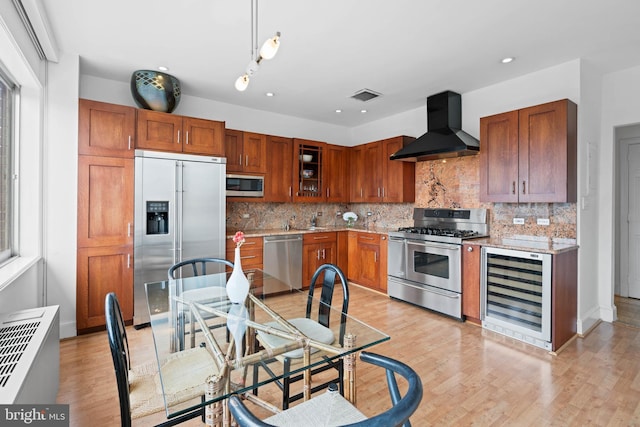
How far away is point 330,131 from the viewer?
5793mm

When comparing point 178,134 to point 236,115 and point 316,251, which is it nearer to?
point 236,115

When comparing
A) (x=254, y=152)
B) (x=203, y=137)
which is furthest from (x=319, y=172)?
(x=203, y=137)

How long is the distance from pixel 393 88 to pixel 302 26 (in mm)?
1752

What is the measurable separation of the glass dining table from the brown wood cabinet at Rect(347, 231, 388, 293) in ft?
8.09

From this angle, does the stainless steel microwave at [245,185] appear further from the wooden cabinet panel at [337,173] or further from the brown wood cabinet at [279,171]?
the wooden cabinet panel at [337,173]

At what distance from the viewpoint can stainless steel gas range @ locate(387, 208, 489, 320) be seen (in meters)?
3.56

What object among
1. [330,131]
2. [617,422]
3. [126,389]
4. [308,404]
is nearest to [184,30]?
[126,389]

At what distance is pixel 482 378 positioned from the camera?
2365mm

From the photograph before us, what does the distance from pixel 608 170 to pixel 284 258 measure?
407 centimetres

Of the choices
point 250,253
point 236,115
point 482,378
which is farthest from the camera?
point 236,115

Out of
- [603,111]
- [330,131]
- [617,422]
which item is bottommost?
[617,422]

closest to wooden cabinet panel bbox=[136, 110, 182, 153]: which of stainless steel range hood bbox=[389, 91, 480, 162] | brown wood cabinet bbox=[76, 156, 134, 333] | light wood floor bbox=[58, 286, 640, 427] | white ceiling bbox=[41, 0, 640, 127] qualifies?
brown wood cabinet bbox=[76, 156, 134, 333]

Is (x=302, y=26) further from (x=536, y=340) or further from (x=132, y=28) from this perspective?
(x=536, y=340)

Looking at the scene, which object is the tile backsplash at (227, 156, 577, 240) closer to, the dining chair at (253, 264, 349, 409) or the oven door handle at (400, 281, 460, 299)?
the oven door handle at (400, 281, 460, 299)
